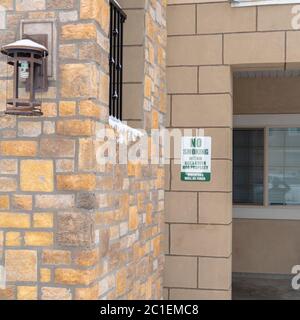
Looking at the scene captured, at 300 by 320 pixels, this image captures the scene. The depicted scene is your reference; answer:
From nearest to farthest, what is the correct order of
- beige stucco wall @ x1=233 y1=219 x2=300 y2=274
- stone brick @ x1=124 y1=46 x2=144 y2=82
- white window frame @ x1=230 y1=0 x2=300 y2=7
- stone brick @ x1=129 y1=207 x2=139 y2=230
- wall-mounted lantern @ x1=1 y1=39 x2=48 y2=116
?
wall-mounted lantern @ x1=1 y1=39 x2=48 y2=116 < stone brick @ x1=129 y1=207 x2=139 y2=230 < stone brick @ x1=124 y1=46 x2=144 y2=82 < white window frame @ x1=230 y1=0 x2=300 y2=7 < beige stucco wall @ x1=233 y1=219 x2=300 y2=274

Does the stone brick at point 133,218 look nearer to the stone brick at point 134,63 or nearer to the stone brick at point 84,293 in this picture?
the stone brick at point 84,293

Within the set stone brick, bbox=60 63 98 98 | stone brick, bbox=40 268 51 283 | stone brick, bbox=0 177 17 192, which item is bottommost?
stone brick, bbox=40 268 51 283

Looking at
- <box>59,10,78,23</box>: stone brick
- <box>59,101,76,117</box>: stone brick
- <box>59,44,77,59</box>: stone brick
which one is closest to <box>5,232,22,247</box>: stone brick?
<box>59,101,76,117</box>: stone brick

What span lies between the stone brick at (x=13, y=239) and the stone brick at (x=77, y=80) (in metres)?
0.94

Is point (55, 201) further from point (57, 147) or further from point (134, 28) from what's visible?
point (134, 28)

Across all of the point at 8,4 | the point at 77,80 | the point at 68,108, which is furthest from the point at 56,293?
the point at 8,4

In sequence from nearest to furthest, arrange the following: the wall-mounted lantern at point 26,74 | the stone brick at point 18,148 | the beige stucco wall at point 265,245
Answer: the wall-mounted lantern at point 26,74, the stone brick at point 18,148, the beige stucco wall at point 265,245

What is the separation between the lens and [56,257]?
327cm

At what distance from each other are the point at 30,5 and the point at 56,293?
185 centimetres

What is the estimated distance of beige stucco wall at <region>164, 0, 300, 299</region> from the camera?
5.06m

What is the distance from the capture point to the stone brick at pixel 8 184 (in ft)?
10.9

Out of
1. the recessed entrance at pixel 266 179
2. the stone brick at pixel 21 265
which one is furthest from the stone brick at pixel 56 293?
the recessed entrance at pixel 266 179

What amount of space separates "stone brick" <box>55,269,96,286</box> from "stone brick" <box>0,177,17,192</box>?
597 millimetres

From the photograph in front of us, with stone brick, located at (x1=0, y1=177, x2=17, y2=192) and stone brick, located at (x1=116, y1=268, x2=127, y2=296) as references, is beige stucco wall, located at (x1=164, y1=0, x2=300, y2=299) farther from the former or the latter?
stone brick, located at (x1=0, y1=177, x2=17, y2=192)
